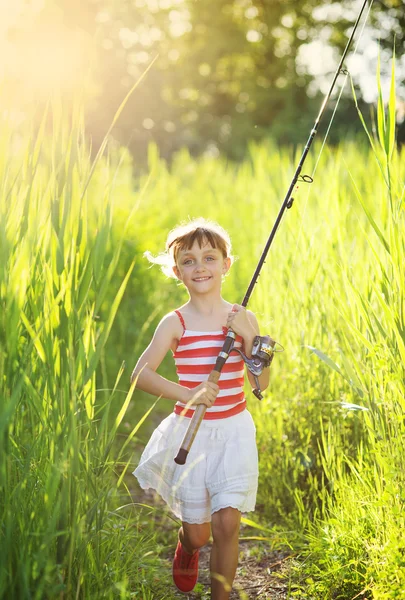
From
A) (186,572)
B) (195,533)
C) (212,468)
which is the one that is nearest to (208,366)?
(212,468)

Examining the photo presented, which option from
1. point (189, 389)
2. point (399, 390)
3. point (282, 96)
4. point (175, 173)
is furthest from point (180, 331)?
point (282, 96)

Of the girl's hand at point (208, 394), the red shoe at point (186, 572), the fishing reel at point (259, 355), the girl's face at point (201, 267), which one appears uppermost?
the girl's face at point (201, 267)

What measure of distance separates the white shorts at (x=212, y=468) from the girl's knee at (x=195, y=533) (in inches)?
1.1

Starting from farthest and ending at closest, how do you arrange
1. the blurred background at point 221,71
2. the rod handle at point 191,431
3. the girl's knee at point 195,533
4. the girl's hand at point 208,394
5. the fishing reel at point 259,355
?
the blurred background at point 221,71
the girl's knee at point 195,533
the fishing reel at point 259,355
the girl's hand at point 208,394
the rod handle at point 191,431

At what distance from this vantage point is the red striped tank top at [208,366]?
8.46 feet

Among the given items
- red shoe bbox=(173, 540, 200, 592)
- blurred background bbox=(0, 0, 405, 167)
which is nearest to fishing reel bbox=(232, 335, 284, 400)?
red shoe bbox=(173, 540, 200, 592)

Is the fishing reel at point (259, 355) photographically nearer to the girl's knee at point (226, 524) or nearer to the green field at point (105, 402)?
the green field at point (105, 402)

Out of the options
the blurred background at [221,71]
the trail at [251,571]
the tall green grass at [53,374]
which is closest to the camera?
the tall green grass at [53,374]

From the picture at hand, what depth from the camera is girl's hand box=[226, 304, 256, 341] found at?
→ 2509mm

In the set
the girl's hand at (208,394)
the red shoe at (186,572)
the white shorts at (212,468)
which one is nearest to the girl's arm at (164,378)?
the girl's hand at (208,394)

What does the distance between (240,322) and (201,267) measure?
25 centimetres

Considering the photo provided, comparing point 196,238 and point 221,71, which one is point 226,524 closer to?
point 196,238

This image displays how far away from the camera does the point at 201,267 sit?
2615 millimetres

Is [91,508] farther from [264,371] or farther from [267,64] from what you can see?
[267,64]
